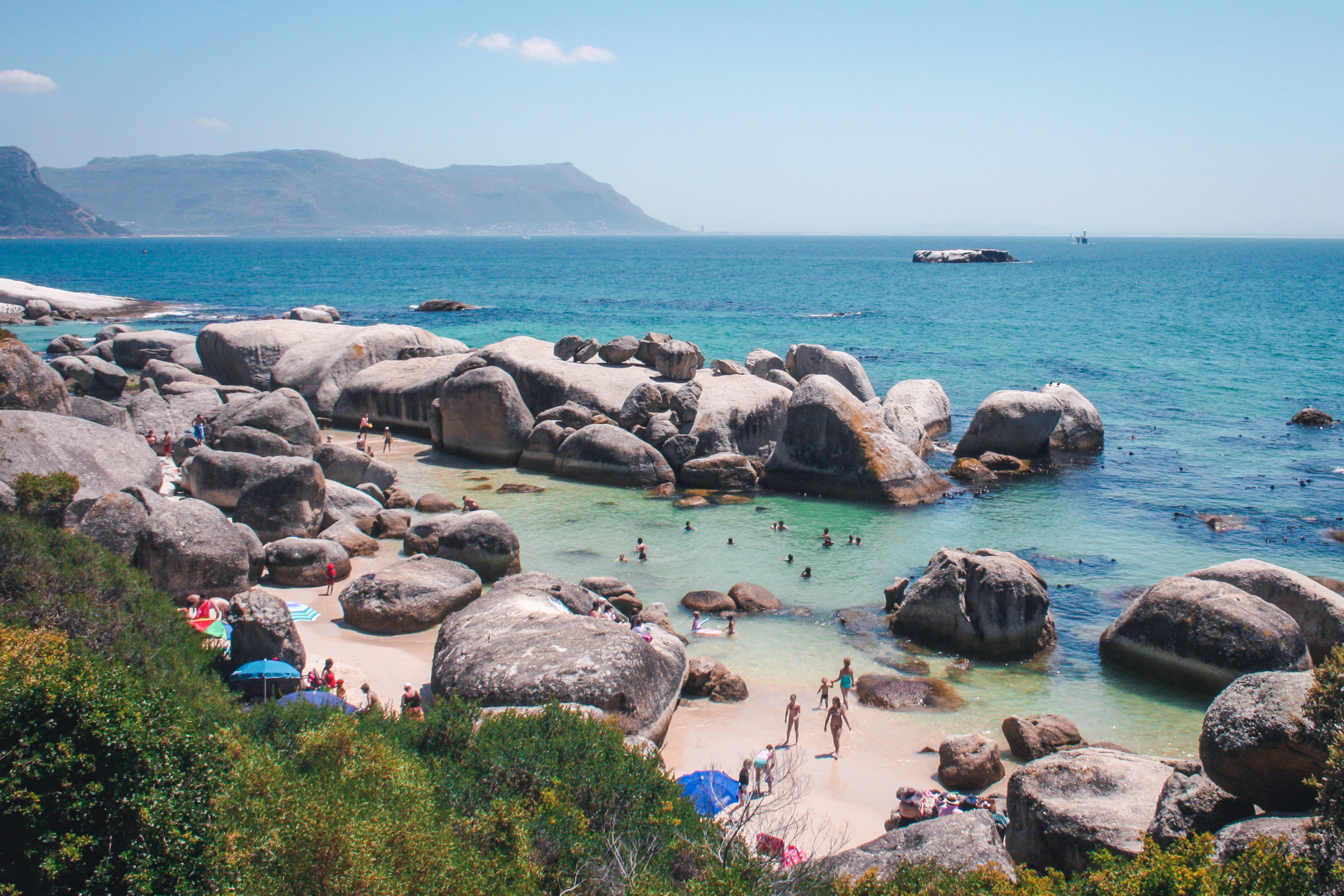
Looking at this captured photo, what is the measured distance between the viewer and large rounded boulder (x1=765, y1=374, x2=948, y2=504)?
29578mm

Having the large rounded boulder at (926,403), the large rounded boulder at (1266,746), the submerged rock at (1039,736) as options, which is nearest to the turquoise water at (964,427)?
the submerged rock at (1039,736)

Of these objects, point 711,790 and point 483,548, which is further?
point 483,548

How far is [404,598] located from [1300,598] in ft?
61.0

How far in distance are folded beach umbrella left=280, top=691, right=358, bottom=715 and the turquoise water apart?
26.5ft

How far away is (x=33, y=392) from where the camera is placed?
24.2 metres

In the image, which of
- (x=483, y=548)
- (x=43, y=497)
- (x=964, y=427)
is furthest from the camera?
(x=964, y=427)

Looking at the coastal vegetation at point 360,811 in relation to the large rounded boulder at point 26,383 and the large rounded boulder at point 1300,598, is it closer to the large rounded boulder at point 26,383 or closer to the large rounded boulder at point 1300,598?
the large rounded boulder at point 1300,598

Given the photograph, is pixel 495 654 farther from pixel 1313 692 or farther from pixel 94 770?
pixel 1313 692

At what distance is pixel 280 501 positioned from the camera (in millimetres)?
22703

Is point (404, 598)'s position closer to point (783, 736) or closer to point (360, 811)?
point (783, 736)

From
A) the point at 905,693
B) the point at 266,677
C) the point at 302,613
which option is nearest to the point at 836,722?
the point at 905,693

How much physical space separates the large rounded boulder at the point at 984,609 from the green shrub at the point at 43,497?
57.7ft

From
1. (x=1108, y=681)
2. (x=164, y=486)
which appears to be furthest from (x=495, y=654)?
(x=164, y=486)

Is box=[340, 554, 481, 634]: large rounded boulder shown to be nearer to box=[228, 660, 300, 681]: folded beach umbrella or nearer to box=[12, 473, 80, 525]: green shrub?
box=[228, 660, 300, 681]: folded beach umbrella
